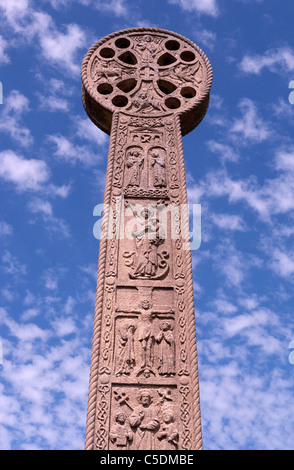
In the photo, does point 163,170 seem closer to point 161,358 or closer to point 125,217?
point 125,217

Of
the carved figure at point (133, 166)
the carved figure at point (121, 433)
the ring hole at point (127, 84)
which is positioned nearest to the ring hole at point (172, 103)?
the ring hole at point (127, 84)

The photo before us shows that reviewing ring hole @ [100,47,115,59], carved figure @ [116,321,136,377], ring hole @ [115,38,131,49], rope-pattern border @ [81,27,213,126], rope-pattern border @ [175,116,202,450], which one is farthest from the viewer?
ring hole @ [115,38,131,49]

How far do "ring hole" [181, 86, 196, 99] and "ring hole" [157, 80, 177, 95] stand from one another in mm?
157

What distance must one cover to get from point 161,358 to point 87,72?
518 centimetres

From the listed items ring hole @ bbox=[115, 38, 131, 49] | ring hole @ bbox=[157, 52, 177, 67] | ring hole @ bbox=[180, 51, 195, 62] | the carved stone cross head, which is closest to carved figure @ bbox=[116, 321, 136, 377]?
the carved stone cross head

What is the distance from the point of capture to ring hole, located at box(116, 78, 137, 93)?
10.0 m

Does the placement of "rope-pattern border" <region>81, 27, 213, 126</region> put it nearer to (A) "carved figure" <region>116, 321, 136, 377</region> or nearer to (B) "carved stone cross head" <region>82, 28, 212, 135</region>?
(B) "carved stone cross head" <region>82, 28, 212, 135</region>

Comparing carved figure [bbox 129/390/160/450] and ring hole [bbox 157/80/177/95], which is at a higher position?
ring hole [bbox 157/80/177/95]

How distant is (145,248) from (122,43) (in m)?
4.42

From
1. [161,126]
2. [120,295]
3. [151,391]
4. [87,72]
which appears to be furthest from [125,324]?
[87,72]

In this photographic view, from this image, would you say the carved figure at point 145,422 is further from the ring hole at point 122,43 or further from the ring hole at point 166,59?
the ring hole at point 122,43

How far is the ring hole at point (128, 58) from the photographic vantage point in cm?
1040

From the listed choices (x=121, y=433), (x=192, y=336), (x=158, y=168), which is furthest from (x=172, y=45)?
(x=121, y=433)

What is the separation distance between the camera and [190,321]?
734cm
